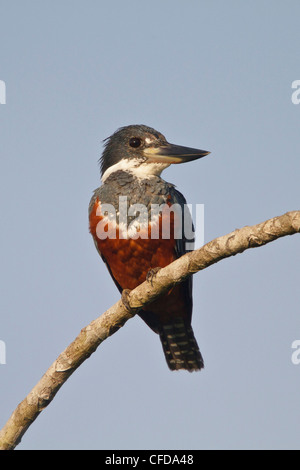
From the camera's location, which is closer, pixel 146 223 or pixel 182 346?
pixel 146 223

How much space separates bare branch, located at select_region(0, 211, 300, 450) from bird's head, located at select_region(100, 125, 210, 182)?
1.98 metres

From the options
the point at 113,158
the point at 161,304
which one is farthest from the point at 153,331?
the point at 113,158

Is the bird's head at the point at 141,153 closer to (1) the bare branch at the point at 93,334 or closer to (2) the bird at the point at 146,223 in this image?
(2) the bird at the point at 146,223

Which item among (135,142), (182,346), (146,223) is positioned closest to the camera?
(146,223)

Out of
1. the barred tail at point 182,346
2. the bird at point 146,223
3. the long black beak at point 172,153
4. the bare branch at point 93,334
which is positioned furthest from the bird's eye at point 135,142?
the bare branch at point 93,334

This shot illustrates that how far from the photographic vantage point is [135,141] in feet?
24.7

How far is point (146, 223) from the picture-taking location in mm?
6645

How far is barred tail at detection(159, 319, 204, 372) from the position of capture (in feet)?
25.6

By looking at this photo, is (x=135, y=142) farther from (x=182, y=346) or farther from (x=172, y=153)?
(x=182, y=346)

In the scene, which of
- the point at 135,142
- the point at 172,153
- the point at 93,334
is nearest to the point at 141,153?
the point at 135,142

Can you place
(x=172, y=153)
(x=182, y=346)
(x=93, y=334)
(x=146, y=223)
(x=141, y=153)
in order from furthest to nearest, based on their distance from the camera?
(x=182, y=346), (x=141, y=153), (x=172, y=153), (x=146, y=223), (x=93, y=334)

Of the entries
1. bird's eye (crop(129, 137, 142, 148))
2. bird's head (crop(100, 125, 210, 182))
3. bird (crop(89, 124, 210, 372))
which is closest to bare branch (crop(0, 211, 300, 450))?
bird (crop(89, 124, 210, 372))

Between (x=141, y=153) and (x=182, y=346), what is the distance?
2444mm

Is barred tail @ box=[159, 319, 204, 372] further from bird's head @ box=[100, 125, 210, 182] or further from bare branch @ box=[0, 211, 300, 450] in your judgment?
bare branch @ box=[0, 211, 300, 450]
